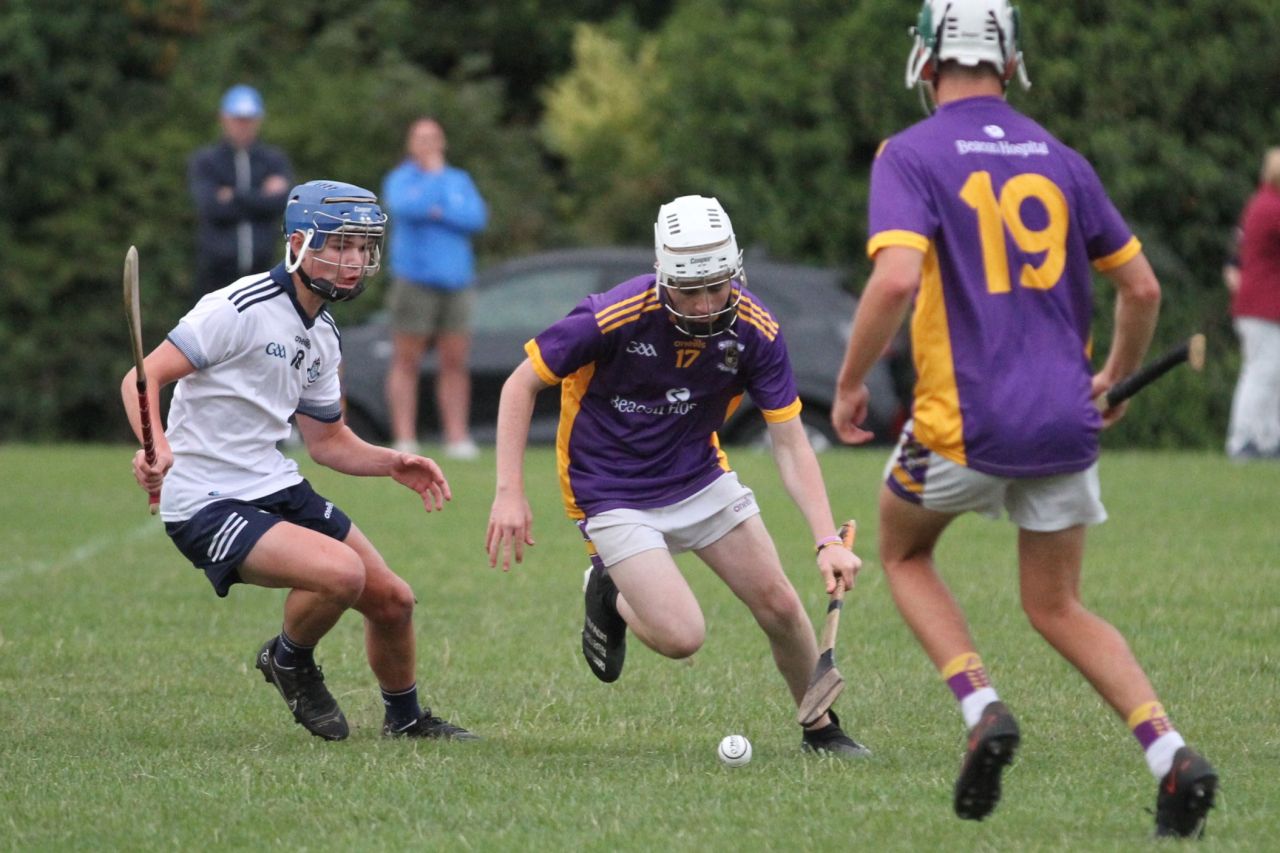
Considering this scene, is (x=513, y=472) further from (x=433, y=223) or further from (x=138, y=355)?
(x=433, y=223)

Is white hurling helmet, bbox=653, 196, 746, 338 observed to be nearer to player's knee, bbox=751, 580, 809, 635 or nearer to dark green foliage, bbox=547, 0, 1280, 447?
player's knee, bbox=751, 580, 809, 635

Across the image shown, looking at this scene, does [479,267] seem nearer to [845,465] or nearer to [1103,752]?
[845,465]

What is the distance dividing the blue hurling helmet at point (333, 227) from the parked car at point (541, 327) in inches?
396

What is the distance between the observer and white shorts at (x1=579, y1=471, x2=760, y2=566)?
6324mm

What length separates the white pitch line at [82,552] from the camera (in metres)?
10.3

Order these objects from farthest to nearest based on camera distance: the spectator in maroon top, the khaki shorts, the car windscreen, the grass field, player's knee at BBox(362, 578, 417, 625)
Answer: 1. the car windscreen
2. the khaki shorts
3. the spectator in maroon top
4. player's knee at BBox(362, 578, 417, 625)
5. the grass field

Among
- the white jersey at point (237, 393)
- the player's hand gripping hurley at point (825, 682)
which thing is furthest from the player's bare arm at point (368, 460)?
the player's hand gripping hurley at point (825, 682)

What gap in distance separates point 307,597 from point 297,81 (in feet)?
60.4

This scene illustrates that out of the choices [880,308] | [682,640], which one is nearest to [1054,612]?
[880,308]

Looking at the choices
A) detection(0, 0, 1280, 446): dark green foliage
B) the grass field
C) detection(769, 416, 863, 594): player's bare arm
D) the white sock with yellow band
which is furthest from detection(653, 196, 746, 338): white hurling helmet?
detection(0, 0, 1280, 446): dark green foliage

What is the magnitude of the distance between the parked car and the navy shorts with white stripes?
10056 millimetres

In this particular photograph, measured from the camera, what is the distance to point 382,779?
5.73 meters

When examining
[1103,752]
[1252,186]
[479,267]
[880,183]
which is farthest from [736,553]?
[479,267]

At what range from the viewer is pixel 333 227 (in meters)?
6.26
